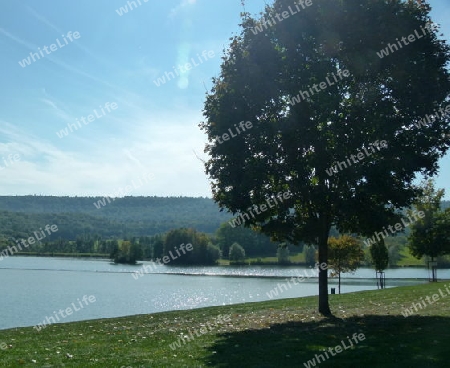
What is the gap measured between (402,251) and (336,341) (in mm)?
131347

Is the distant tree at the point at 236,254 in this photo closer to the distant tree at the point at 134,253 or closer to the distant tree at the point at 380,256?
the distant tree at the point at 134,253

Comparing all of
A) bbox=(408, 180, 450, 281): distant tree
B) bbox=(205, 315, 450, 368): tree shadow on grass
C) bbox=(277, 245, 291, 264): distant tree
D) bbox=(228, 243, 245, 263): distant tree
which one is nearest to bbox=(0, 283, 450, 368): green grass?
bbox=(205, 315, 450, 368): tree shadow on grass

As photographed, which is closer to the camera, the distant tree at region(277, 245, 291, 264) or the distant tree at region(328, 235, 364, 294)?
the distant tree at region(328, 235, 364, 294)

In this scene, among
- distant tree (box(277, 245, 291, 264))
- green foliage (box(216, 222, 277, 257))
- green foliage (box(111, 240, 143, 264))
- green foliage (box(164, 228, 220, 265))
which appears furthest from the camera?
green foliage (box(216, 222, 277, 257))

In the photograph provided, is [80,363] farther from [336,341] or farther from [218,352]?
[336,341]

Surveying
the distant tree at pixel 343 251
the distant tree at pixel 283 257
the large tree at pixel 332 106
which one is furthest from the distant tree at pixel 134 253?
the large tree at pixel 332 106

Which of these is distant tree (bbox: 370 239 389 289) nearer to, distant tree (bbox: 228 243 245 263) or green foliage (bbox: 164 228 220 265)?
green foliage (bbox: 164 228 220 265)

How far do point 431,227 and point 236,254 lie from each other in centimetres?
9122

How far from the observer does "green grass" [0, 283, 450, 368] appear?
10148 mm

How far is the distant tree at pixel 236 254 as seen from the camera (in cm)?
13050

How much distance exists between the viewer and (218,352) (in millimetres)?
11266

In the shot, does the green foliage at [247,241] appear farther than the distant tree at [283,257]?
Yes

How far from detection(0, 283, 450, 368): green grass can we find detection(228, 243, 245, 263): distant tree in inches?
4424

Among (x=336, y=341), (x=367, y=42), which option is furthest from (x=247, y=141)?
(x=336, y=341)
